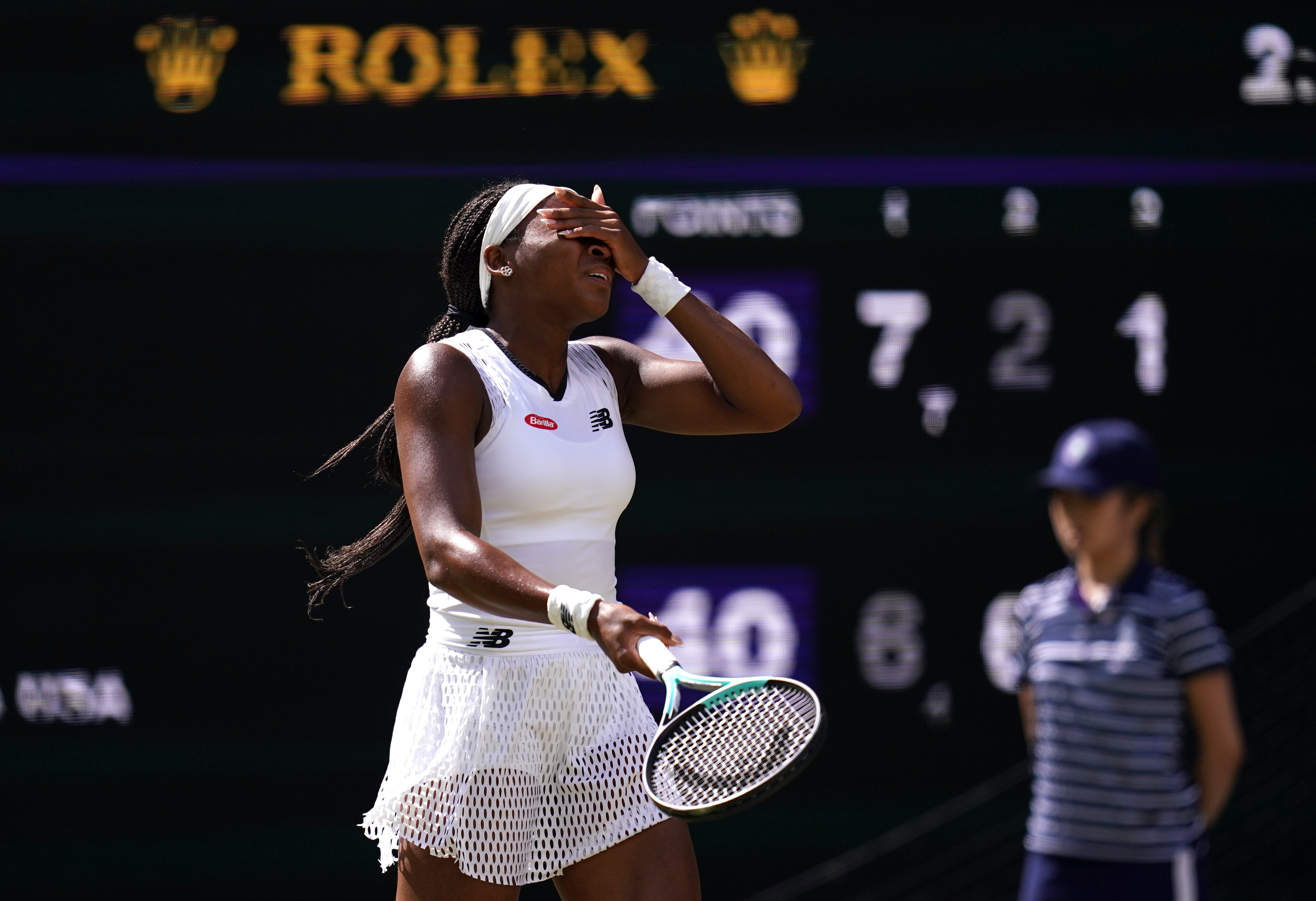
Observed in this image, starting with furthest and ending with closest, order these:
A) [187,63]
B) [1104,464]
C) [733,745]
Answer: [187,63], [1104,464], [733,745]

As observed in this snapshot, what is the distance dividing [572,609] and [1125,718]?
83 centimetres

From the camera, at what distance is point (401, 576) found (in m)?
3.77

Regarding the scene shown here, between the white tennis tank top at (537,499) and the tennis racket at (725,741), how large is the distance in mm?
303

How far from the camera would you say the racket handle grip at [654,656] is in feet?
6.77

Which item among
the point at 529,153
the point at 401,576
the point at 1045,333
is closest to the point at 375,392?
the point at 401,576

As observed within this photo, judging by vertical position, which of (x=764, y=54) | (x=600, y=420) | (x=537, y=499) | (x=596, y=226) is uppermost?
(x=764, y=54)

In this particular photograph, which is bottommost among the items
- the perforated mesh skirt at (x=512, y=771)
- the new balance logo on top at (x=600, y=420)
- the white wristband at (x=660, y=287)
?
the perforated mesh skirt at (x=512, y=771)

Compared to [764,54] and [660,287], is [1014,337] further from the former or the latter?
[660,287]

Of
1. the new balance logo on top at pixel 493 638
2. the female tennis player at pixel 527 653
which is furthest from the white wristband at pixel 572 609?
the new balance logo on top at pixel 493 638

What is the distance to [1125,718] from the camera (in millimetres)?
2338

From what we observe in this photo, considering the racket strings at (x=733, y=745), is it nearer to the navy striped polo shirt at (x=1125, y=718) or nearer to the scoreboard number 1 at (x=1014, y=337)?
the navy striped polo shirt at (x=1125, y=718)

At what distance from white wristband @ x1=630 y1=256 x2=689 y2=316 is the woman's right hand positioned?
75 cm

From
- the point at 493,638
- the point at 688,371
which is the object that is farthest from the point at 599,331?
the point at 493,638

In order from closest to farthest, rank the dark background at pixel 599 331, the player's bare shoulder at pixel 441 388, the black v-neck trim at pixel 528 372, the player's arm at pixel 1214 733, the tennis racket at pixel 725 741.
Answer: the tennis racket at pixel 725 741 → the player's arm at pixel 1214 733 → the player's bare shoulder at pixel 441 388 → the black v-neck trim at pixel 528 372 → the dark background at pixel 599 331
